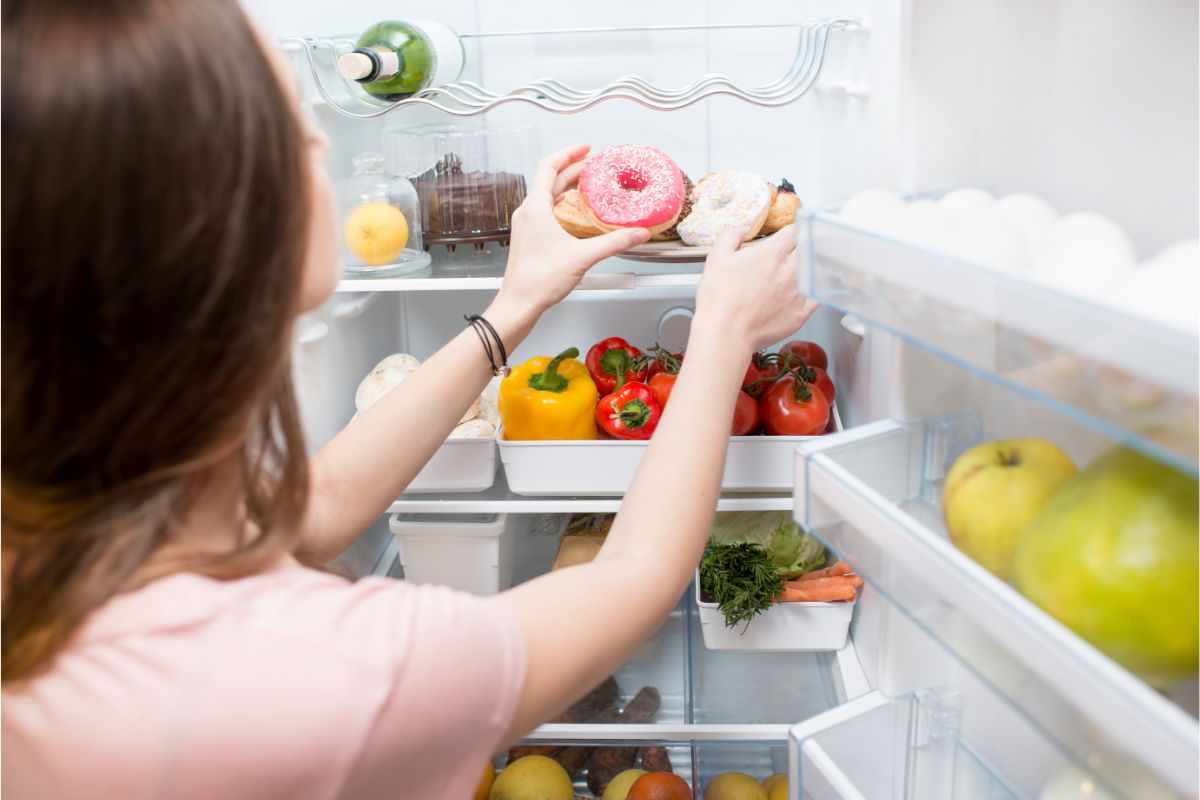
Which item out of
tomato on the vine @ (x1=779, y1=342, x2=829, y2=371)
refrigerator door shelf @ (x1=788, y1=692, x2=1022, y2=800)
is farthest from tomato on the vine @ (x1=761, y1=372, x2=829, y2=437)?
refrigerator door shelf @ (x1=788, y1=692, x2=1022, y2=800)

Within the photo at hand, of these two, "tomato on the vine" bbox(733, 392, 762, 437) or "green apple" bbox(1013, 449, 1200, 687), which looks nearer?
"green apple" bbox(1013, 449, 1200, 687)

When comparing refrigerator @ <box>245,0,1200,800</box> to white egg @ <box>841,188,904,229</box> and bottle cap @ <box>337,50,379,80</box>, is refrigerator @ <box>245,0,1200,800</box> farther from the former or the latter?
bottle cap @ <box>337,50,379,80</box>

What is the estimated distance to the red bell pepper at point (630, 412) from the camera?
134 cm

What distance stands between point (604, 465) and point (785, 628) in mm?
379

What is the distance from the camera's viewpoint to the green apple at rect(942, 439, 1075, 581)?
0.60 m

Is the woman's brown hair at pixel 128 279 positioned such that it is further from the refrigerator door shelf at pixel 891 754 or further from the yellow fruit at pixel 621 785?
the yellow fruit at pixel 621 785

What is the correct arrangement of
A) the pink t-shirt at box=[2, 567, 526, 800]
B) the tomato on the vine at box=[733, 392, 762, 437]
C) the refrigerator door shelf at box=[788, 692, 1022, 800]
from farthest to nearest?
the tomato on the vine at box=[733, 392, 762, 437]
the refrigerator door shelf at box=[788, 692, 1022, 800]
the pink t-shirt at box=[2, 567, 526, 800]

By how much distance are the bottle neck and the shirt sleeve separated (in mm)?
818

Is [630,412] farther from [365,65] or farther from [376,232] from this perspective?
[365,65]

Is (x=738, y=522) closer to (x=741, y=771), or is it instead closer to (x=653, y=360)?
(x=653, y=360)

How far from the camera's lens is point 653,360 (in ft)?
4.81

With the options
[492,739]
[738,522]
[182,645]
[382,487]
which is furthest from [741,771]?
[182,645]

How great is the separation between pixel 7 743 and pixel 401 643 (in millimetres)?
232

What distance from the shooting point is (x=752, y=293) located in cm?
92
